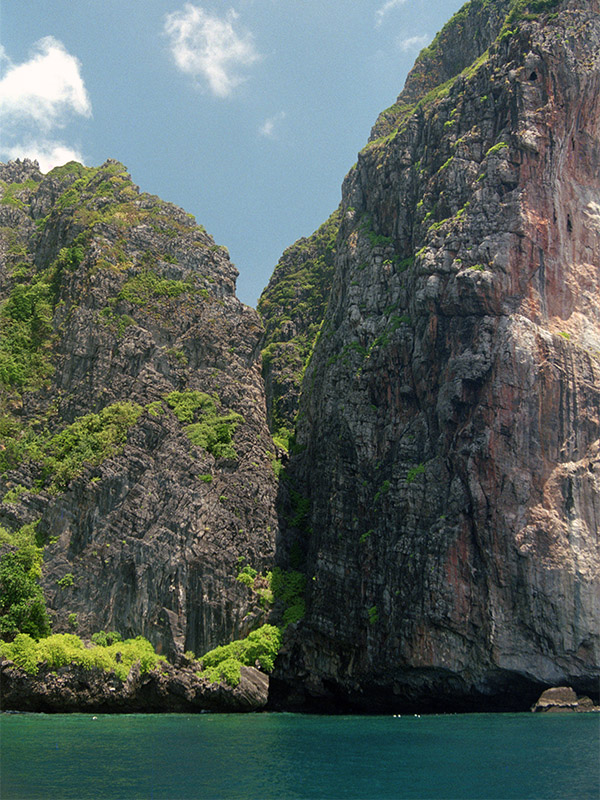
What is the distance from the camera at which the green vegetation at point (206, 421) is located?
194ft

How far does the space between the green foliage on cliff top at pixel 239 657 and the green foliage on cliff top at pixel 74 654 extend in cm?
352

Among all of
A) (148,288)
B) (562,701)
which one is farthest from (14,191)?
(562,701)

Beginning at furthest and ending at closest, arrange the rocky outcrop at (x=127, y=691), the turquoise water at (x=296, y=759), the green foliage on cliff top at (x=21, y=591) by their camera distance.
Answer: the green foliage on cliff top at (x=21, y=591), the rocky outcrop at (x=127, y=691), the turquoise water at (x=296, y=759)

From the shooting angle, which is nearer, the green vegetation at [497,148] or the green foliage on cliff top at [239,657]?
the green foliage on cliff top at [239,657]

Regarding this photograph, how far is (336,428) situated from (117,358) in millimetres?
20219

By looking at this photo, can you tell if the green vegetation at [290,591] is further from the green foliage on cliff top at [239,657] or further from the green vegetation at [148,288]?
the green vegetation at [148,288]

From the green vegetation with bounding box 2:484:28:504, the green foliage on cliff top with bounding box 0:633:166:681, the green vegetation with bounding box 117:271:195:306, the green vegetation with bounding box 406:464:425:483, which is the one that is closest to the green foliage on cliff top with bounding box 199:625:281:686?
the green foliage on cliff top with bounding box 0:633:166:681

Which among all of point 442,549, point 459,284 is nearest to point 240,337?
point 459,284

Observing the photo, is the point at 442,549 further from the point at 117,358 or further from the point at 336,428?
the point at 117,358

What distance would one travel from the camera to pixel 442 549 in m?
48.6

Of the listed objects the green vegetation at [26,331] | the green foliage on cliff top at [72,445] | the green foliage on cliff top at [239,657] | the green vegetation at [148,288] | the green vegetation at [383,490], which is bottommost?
the green foliage on cliff top at [239,657]

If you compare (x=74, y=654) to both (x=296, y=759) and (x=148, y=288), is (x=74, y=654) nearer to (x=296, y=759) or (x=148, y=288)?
(x=296, y=759)

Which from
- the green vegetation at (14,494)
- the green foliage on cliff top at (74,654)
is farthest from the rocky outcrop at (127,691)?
the green vegetation at (14,494)

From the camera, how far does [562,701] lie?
1753 inches
